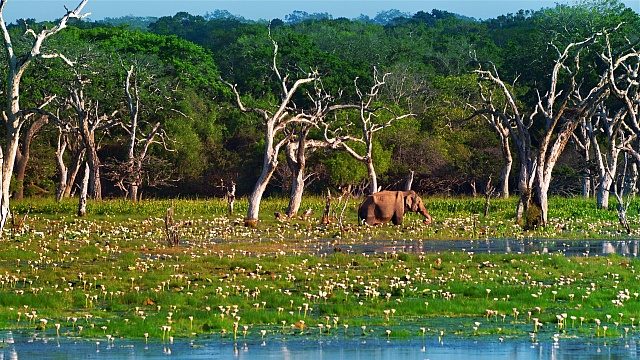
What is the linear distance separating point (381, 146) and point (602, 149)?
11640 mm

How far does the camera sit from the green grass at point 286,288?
61.7 feet

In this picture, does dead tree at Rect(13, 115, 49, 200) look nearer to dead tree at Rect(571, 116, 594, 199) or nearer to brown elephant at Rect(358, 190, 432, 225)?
brown elephant at Rect(358, 190, 432, 225)

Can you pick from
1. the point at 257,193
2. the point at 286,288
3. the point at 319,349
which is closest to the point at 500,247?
the point at 286,288

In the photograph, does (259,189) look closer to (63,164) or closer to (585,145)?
(585,145)

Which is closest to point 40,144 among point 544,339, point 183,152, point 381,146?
point 183,152

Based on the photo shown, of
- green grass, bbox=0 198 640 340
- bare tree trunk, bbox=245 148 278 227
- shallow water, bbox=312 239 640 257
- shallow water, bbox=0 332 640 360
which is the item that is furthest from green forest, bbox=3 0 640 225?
shallow water, bbox=0 332 640 360

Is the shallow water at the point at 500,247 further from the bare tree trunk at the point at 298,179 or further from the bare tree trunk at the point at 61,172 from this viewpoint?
the bare tree trunk at the point at 61,172

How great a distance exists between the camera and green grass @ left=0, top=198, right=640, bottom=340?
1881 centimetres

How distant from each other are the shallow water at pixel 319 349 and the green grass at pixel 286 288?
22.4 inches

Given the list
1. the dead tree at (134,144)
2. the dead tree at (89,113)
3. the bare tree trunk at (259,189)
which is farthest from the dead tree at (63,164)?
the bare tree trunk at (259,189)

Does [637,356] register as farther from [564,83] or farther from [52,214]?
[564,83]

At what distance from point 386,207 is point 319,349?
27.4 m

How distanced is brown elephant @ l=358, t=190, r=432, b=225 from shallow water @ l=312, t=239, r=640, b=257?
7835 mm

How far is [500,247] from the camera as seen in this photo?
109 feet
